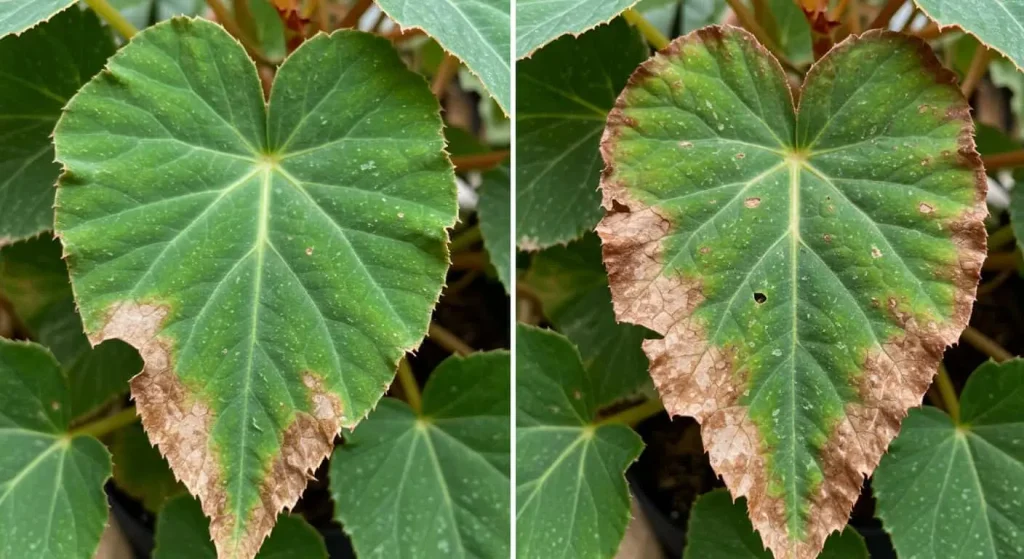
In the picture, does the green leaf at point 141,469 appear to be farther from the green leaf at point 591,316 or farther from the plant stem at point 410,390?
the green leaf at point 591,316

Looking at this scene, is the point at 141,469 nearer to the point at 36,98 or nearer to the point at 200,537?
the point at 200,537

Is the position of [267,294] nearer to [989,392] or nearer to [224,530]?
[224,530]

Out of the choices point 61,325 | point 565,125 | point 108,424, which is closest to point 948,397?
point 565,125

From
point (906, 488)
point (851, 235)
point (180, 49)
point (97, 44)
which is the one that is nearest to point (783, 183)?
point (851, 235)

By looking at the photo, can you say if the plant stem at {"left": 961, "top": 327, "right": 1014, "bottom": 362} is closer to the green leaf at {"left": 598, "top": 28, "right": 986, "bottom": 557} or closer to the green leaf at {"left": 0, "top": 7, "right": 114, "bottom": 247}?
the green leaf at {"left": 598, "top": 28, "right": 986, "bottom": 557}

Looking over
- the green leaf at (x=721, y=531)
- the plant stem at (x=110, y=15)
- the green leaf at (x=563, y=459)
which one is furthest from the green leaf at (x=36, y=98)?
the green leaf at (x=721, y=531)

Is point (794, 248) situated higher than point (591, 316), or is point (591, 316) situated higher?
point (794, 248)

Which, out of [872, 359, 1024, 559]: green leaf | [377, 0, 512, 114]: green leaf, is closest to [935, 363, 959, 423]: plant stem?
[872, 359, 1024, 559]: green leaf
